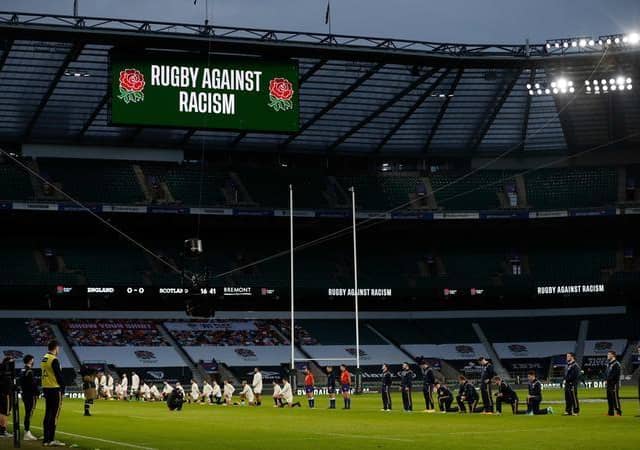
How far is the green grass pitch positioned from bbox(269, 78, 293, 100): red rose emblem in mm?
17891

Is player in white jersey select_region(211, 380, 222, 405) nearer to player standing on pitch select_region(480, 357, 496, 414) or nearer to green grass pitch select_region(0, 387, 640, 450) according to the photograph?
green grass pitch select_region(0, 387, 640, 450)

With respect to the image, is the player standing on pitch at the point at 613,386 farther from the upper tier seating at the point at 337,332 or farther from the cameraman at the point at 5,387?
the upper tier seating at the point at 337,332

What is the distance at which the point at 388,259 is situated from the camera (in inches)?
2840

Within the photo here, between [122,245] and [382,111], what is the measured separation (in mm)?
19940

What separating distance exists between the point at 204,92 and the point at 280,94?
3477 mm

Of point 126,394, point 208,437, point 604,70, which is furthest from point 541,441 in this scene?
point 604,70

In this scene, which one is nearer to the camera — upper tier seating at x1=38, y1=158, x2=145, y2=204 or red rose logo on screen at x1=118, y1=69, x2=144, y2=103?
red rose logo on screen at x1=118, y1=69, x2=144, y2=103

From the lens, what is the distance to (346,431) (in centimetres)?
2373

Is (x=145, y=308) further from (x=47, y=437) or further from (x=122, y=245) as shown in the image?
(x=47, y=437)

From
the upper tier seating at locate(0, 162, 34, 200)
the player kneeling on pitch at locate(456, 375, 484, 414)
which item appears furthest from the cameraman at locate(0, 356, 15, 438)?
the upper tier seating at locate(0, 162, 34, 200)

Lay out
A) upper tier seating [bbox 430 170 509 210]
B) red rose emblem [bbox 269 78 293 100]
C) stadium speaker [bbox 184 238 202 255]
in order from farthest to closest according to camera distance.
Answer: upper tier seating [bbox 430 170 509 210] < red rose emblem [bbox 269 78 293 100] < stadium speaker [bbox 184 238 202 255]

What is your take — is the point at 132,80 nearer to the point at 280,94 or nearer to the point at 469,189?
the point at 280,94

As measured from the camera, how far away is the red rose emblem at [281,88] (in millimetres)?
47469

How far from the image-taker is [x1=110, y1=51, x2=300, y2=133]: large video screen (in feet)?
150
